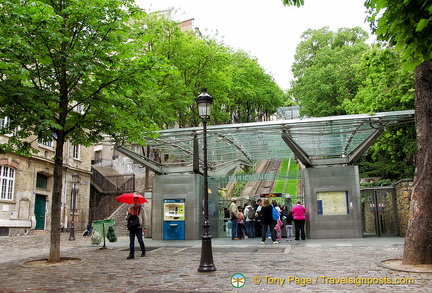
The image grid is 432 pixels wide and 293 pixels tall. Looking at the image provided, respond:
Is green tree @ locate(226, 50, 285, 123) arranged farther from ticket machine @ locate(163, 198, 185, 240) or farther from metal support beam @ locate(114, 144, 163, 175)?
ticket machine @ locate(163, 198, 185, 240)

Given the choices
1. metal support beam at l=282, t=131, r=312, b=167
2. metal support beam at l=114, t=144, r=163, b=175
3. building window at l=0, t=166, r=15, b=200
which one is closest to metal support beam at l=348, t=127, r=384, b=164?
metal support beam at l=282, t=131, r=312, b=167

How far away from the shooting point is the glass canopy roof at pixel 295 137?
49.4 feet

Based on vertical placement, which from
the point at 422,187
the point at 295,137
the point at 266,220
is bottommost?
the point at 266,220

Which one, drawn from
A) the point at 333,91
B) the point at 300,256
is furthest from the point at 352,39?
the point at 300,256

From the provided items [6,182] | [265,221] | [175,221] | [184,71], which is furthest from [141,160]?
[6,182]

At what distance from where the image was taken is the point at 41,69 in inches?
422

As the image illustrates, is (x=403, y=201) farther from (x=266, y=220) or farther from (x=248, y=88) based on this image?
(x=248, y=88)

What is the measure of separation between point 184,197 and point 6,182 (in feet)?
39.2

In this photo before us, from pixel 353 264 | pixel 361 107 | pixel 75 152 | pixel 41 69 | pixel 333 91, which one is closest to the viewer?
pixel 353 264

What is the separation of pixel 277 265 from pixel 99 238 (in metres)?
7.67

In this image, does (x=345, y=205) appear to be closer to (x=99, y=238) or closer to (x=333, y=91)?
(x=99, y=238)

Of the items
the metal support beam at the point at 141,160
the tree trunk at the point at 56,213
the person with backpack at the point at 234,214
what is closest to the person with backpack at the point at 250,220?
the person with backpack at the point at 234,214

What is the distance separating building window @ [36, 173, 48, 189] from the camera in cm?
2686

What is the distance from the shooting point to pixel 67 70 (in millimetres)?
10164
